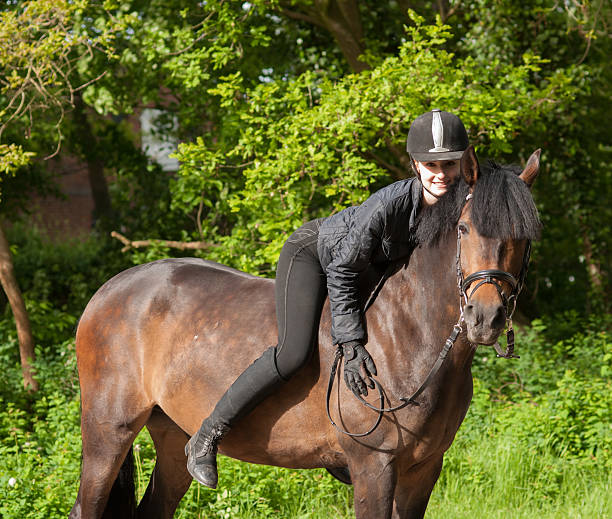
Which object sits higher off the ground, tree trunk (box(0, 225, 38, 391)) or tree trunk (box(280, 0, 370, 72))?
tree trunk (box(280, 0, 370, 72))

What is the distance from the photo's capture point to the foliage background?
518 cm

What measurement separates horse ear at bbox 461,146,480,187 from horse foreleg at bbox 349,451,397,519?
3.96 ft

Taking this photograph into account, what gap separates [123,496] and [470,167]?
2644 millimetres

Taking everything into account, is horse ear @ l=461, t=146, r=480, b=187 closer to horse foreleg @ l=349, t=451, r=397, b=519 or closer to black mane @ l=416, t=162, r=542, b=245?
black mane @ l=416, t=162, r=542, b=245

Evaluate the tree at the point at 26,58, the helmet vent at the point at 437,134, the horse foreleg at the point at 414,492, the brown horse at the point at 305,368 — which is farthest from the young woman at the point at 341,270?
the tree at the point at 26,58

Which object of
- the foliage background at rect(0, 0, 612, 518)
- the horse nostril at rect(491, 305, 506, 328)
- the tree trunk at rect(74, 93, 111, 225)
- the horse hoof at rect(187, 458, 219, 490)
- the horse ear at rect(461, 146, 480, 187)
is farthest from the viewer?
the tree trunk at rect(74, 93, 111, 225)

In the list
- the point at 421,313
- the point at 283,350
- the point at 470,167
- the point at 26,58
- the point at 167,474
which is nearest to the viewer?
the point at 470,167

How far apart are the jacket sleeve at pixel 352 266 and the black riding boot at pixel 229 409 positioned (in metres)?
0.36

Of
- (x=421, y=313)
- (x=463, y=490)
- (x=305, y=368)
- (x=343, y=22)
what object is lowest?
(x=463, y=490)

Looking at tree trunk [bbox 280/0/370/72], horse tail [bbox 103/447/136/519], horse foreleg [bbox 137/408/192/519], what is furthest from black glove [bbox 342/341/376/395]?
tree trunk [bbox 280/0/370/72]

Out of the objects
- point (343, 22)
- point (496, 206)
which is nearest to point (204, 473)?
point (496, 206)

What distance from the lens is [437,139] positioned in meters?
2.87

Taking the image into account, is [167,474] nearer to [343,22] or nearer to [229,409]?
[229,409]

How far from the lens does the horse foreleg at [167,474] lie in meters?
4.05
